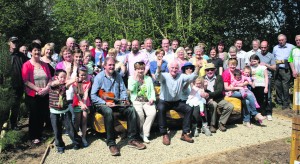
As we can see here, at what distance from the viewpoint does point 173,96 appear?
6.16 m

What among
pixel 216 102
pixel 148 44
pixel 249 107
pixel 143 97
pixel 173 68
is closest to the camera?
pixel 173 68

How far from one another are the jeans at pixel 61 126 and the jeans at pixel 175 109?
170 centimetres

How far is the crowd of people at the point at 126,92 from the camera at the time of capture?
18.2 feet

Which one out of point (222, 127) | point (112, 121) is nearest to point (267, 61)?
point (222, 127)

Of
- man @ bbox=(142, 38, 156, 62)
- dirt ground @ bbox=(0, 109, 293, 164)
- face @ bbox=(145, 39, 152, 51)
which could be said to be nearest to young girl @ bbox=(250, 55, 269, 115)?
dirt ground @ bbox=(0, 109, 293, 164)

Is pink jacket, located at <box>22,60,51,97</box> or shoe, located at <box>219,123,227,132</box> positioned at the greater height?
pink jacket, located at <box>22,60,51,97</box>

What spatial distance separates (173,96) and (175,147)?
1.09 meters

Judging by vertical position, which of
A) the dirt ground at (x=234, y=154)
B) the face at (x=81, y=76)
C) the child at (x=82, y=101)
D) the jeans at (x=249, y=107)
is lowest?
the dirt ground at (x=234, y=154)

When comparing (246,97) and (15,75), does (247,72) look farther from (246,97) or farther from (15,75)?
(15,75)

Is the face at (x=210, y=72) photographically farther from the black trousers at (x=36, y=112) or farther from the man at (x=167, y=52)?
the black trousers at (x=36, y=112)

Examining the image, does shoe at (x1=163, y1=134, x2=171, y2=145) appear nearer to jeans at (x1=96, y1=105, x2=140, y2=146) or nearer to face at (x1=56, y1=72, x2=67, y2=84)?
jeans at (x1=96, y1=105, x2=140, y2=146)

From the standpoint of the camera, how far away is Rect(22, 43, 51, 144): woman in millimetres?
5570

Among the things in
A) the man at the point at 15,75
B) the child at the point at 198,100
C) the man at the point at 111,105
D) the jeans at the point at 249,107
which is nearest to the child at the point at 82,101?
the man at the point at 111,105

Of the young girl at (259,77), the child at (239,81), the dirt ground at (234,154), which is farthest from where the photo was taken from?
the young girl at (259,77)
